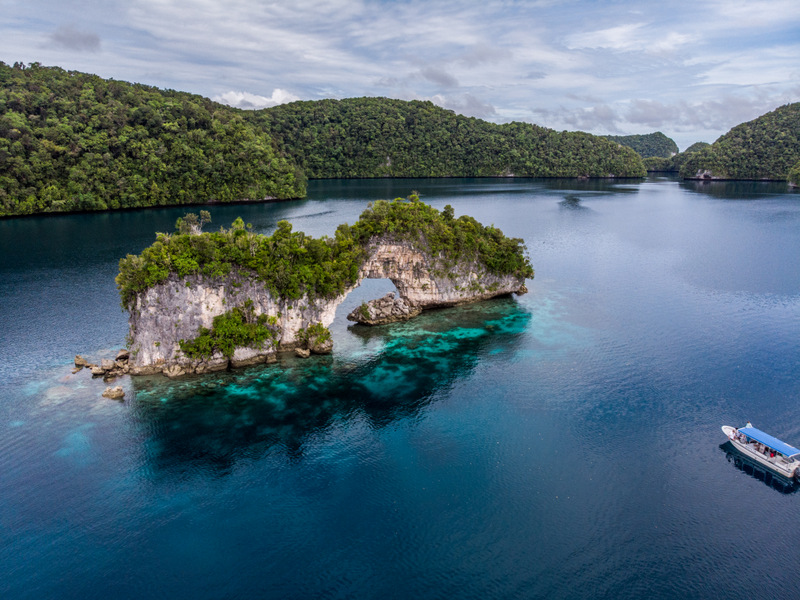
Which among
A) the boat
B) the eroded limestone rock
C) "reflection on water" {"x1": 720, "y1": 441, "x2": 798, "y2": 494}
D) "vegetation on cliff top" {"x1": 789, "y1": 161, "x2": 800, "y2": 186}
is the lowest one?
"reflection on water" {"x1": 720, "y1": 441, "x2": 798, "y2": 494}

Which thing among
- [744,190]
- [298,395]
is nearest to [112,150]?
[298,395]

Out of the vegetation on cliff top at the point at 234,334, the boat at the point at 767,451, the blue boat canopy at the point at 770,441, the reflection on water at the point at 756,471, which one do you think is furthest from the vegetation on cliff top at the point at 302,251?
the reflection on water at the point at 756,471

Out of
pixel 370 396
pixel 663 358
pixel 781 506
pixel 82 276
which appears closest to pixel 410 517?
pixel 370 396

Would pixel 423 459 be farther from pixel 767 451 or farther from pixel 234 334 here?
pixel 767 451

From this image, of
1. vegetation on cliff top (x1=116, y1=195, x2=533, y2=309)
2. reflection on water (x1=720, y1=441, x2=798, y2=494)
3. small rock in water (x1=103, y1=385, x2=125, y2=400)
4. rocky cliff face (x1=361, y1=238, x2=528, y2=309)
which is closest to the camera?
reflection on water (x1=720, y1=441, x2=798, y2=494)

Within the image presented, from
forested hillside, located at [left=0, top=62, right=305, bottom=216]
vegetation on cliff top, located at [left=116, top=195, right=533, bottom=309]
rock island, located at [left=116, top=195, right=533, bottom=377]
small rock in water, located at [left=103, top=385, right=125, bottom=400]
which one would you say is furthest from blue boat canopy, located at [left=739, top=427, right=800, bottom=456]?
forested hillside, located at [left=0, top=62, right=305, bottom=216]

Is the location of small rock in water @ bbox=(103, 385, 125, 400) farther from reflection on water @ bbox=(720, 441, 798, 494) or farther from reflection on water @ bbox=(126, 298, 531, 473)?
reflection on water @ bbox=(720, 441, 798, 494)

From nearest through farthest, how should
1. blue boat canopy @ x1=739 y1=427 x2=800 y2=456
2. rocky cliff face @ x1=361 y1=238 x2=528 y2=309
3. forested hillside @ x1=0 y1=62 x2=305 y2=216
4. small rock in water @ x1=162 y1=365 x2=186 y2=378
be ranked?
blue boat canopy @ x1=739 y1=427 x2=800 y2=456 → small rock in water @ x1=162 y1=365 x2=186 y2=378 → rocky cliff face @ x1=361 y1=238 x2=528 y2=309 → forested hillside @ x1=0 y1=62 x2=305 y2=216
